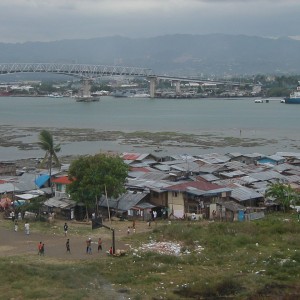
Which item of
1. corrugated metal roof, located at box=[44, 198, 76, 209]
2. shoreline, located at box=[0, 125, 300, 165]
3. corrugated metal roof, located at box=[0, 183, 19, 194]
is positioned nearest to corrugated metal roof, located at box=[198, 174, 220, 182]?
corrugated metal roof, located at box=[44, 198, 76, 209]

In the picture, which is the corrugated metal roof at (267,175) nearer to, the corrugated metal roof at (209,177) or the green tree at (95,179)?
the corrugated metal roof at (209,177)

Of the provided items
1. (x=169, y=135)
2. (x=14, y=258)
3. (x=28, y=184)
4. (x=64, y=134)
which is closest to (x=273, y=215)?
(x=14, y=258)

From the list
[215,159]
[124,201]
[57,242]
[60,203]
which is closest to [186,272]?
[57,242]

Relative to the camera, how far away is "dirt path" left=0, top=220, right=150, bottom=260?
10037 millimetres

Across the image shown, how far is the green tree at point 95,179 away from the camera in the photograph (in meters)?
13.2

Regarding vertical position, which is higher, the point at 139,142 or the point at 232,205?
the point at 232,205

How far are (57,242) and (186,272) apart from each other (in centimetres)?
330

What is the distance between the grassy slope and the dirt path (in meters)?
0.44

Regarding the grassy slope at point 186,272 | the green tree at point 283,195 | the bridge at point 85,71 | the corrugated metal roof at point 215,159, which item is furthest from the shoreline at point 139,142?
the bridge at point 85,71

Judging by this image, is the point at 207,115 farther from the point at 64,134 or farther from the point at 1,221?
the point at 1,221

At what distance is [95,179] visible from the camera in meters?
13.2

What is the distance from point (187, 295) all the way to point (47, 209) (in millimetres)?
7088

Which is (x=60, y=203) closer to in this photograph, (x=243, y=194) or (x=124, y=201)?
(x=124, y=201)

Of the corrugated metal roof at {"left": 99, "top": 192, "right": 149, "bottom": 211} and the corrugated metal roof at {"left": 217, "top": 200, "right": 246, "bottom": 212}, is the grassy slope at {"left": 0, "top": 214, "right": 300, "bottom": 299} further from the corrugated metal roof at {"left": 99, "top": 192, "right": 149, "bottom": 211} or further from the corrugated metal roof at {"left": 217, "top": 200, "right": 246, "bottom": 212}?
the corrugated metal roof at {"left": 99, "top": 192, "right": 149, "bottom": 211}
